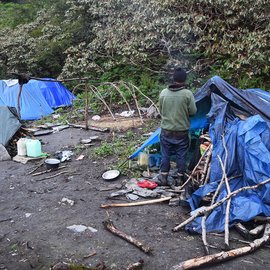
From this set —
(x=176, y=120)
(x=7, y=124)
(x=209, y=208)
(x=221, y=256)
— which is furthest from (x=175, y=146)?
(x=7, y=124)

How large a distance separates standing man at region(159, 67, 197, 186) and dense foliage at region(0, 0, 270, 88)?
6482 mm

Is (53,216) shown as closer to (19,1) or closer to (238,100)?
(238,100)

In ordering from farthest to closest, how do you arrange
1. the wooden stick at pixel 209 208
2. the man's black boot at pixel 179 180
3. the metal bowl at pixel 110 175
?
the metal bowl at pixel 110 175, the man's black boot at pixel 179 180, the wooden stick at pixel 209 208

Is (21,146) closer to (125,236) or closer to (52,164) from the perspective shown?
(52,164)

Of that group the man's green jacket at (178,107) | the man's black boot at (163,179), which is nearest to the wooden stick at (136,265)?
the man's black boot at (163,179)

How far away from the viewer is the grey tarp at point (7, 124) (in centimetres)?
878

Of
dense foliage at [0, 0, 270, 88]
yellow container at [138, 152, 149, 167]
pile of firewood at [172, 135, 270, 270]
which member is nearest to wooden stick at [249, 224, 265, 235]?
pile of firewood at [172, 135, 270, 270]

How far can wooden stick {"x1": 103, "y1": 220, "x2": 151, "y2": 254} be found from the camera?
13.2ft

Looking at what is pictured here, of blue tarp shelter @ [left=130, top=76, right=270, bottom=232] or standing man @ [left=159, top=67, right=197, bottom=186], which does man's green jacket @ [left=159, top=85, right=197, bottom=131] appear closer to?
standing man @ [left=159, top=67, right=197, bottom=186]

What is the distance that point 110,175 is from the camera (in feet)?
21.7

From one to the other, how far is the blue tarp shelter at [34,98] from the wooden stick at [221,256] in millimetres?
11659

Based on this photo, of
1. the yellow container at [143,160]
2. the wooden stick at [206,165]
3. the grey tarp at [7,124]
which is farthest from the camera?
the grey tarp at [7,124]

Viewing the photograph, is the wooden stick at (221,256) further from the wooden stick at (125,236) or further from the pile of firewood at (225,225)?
the wooden stick at (125,236)

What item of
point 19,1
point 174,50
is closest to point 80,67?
point 174,50
